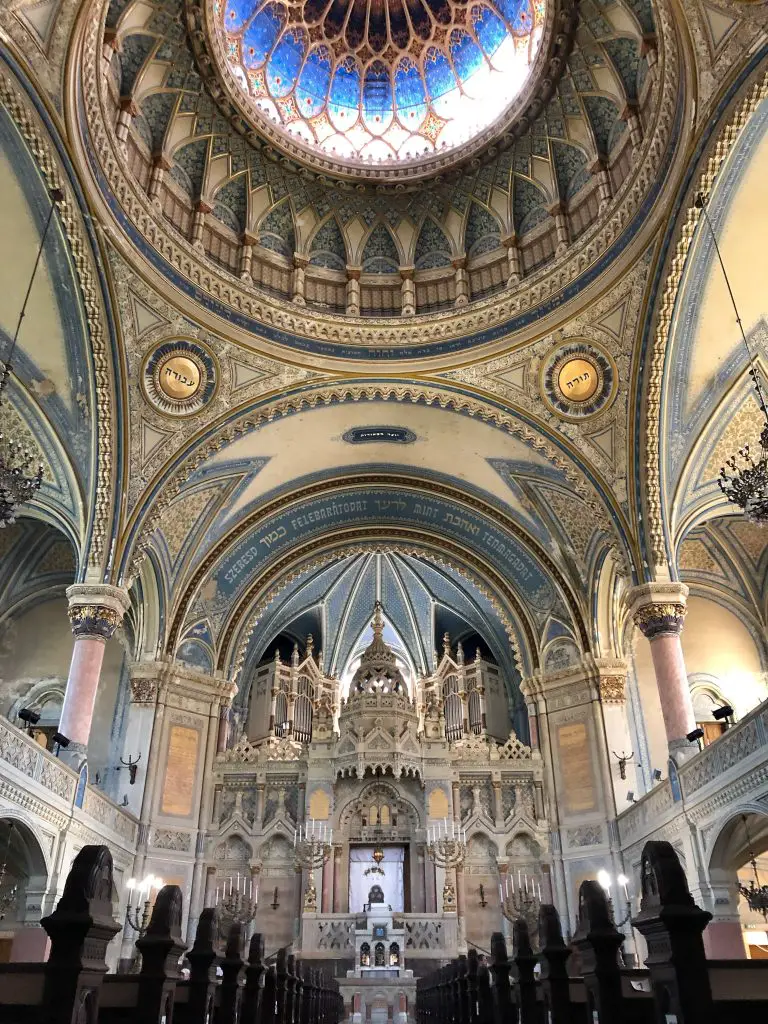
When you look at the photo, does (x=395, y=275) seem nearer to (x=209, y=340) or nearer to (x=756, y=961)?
(x=209, y=340)

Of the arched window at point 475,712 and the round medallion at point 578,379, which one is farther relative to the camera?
the arched window at point 475,712

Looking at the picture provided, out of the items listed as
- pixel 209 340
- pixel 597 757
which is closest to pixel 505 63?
pixel 209 340

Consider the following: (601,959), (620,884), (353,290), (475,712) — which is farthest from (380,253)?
(601,959)

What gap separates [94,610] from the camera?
1412cm

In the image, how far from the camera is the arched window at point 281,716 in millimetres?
21000

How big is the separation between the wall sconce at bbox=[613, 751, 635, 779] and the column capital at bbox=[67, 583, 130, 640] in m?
10.4

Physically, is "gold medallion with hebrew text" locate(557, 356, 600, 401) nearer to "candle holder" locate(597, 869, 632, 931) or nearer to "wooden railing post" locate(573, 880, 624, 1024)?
"candle holder" locate(597, 869, 632, 931)

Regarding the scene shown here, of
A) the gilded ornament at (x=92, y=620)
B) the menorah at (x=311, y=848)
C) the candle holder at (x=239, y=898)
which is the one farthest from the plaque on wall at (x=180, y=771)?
the gilded ornament at (x=92, y=620)

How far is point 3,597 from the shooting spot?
18.2m

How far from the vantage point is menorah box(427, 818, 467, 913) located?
16.0 meters

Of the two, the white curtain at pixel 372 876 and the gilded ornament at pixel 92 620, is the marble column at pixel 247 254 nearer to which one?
the gilded ornament at pixel 92 620

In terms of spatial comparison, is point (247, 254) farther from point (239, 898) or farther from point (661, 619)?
point (239, 898)

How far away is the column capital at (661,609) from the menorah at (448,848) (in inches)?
241

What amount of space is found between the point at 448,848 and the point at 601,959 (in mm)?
12629
